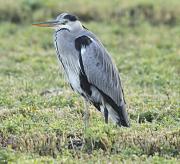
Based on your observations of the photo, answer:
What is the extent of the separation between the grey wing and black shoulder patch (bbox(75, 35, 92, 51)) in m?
0.04

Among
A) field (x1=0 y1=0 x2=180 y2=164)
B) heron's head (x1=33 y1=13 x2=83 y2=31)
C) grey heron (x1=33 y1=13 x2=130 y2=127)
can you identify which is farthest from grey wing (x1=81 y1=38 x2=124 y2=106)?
field (x1=0 y1=0 x2=180 y2=164)

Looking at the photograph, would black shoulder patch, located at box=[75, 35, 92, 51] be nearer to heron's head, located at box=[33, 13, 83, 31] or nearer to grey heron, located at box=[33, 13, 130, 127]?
grey heron, located at box=[33, 13, 130, 127]

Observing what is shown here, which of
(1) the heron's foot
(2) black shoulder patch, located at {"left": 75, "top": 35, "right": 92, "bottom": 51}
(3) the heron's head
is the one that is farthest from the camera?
(3) the heron's head

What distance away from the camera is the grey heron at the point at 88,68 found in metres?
7.80

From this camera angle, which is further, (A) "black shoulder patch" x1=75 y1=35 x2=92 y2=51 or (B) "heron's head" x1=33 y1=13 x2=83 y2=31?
(B) "heron's head" x1=33 y1=13 x2=83 y2=31

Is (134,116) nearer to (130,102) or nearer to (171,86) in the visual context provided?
(130,102)

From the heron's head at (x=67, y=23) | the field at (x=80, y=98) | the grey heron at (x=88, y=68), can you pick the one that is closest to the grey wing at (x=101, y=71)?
the grey heron at (x=88, y=68)

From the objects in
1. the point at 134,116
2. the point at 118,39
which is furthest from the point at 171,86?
the point at 118,39

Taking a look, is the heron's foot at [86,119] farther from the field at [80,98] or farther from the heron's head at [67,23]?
the heron's head at [67,23]

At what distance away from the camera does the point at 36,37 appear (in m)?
14.1

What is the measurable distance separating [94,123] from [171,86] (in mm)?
2985

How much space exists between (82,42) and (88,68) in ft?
1.03

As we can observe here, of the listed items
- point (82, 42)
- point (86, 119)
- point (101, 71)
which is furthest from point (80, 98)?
point (82, 42)

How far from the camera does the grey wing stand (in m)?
7.81
